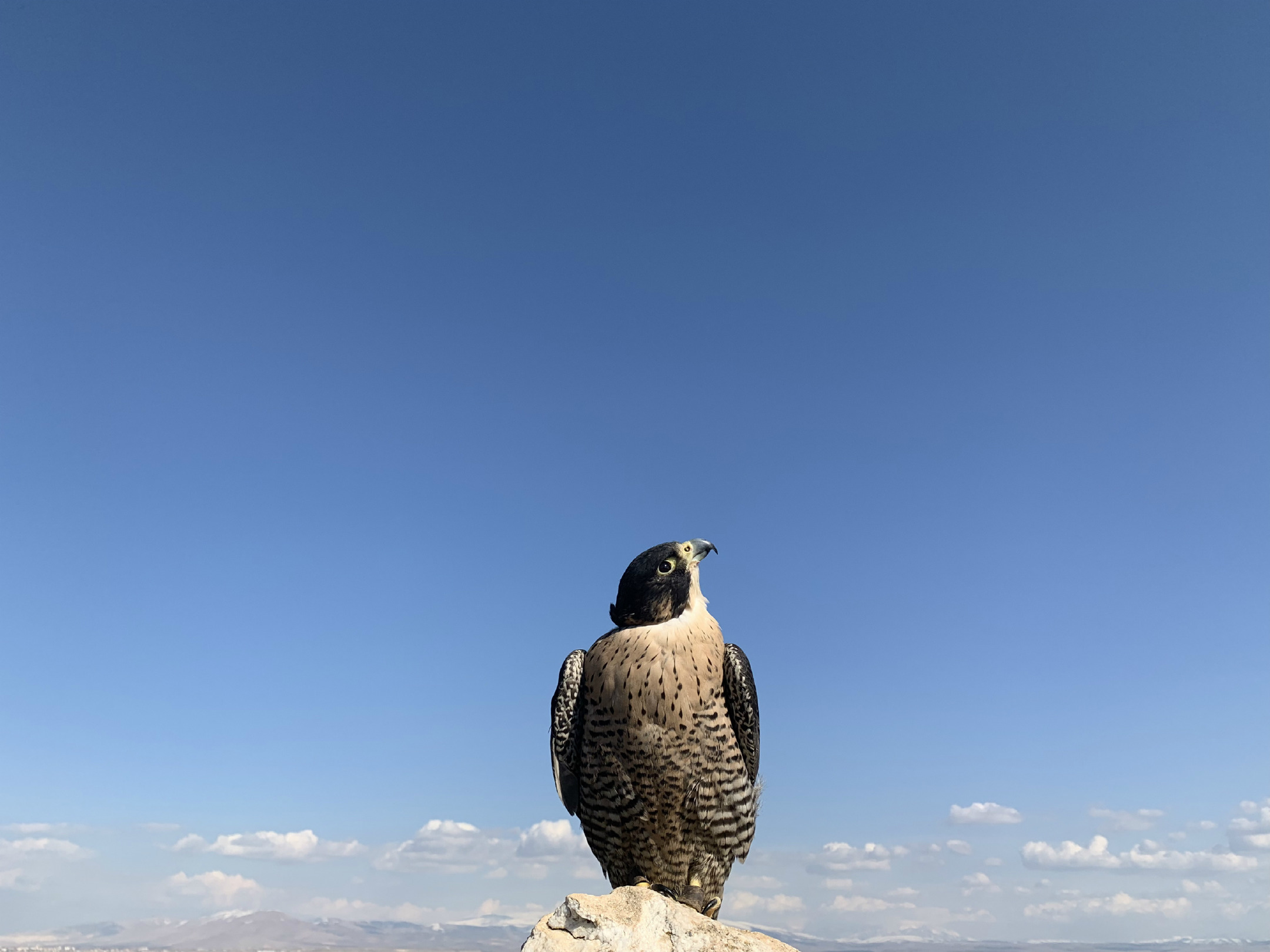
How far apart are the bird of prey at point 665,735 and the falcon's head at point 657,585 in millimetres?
15

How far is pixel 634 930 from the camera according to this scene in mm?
8242

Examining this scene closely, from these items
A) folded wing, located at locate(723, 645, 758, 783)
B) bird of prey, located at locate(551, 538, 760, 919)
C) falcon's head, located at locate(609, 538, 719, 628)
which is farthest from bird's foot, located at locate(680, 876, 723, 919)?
falcon's head, located at locate(609, 538, 719, 628)

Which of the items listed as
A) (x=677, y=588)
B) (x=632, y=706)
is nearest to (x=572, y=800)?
(x=632, y=706)

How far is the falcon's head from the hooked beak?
2 centimetres

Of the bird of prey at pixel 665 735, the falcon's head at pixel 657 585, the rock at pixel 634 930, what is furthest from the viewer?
the falcon's head at pixel 657 585

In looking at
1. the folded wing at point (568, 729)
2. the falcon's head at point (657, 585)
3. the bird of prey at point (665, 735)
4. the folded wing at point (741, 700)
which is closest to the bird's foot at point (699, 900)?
the bird of prey at point (665, 735)

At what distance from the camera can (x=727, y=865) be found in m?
10.7

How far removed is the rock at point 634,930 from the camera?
26.2 ft

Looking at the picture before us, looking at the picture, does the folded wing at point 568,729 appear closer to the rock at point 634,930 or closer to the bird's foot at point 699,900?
the bird's foot at point 699,900

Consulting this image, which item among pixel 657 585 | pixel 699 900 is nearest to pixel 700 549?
pixel 657 585

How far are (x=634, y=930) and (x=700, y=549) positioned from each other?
463 cm

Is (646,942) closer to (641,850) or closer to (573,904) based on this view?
(573,904)

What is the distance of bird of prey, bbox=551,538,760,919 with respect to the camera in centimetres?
1016

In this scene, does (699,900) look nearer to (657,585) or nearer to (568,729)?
(568,729)
